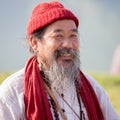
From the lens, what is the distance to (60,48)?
230 inches

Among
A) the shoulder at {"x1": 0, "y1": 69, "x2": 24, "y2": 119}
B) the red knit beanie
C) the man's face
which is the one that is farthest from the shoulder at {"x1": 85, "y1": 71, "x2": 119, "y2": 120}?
the shoulder at {"x1": 0, "y1": 69, "x2": 24, "y2": 119}

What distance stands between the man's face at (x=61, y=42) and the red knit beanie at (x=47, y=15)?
46 millimetres

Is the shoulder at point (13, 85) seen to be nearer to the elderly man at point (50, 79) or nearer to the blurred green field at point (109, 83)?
the elderly man at point (50, 79)

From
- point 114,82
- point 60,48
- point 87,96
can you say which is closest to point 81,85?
point 87,96

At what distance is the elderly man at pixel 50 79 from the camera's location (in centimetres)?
581

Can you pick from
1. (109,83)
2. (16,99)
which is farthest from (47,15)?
(109,83)

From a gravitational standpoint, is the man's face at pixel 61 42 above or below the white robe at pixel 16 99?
above

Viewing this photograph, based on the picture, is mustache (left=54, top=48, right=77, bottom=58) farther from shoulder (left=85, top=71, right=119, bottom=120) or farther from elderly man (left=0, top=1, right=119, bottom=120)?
shoulder (left=85, top=71, right=119, bottom=120)

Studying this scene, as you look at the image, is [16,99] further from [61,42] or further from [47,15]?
A: [47,15]

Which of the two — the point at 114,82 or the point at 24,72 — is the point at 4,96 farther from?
the point at 114,82

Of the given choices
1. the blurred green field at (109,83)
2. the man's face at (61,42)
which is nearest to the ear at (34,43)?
the man's face at (61,42)

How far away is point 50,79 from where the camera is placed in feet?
19.8

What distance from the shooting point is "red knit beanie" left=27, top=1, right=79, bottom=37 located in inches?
231

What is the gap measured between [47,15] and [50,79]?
23.1 inches
